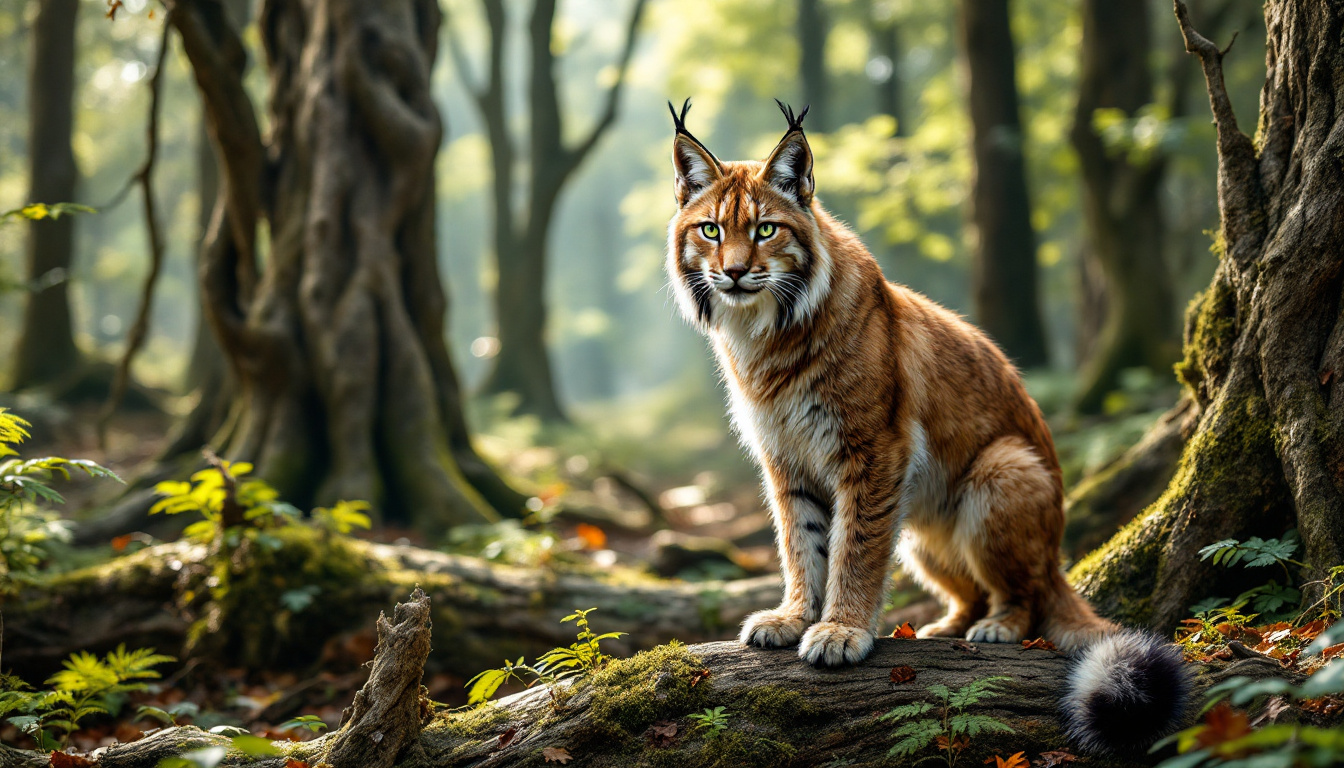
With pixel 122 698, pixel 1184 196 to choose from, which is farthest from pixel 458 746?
pixel 1184 196

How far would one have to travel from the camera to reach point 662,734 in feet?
10.4

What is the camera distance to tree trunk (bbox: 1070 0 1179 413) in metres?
11.0

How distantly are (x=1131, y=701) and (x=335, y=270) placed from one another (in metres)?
7.32

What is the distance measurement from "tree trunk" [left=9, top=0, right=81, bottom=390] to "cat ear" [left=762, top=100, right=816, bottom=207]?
1275 cm

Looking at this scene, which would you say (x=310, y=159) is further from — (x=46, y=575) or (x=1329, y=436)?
(x=1329, y=436)

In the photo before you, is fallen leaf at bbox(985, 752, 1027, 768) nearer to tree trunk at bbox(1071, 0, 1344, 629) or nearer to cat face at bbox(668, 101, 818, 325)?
tree trunk at bbox(1071, 0, 1344, 629)

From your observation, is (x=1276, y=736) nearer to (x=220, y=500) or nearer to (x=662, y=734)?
(x=662, y=734)

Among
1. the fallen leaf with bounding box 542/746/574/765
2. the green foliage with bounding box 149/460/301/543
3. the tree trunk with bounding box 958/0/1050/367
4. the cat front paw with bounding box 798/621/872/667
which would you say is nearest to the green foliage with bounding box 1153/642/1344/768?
the cat front paw with bounding box 798/621/872/667

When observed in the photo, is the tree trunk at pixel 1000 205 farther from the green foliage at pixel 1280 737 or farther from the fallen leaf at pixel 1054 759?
the green foliage at pixel 1280 737

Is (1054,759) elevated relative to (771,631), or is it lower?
lower

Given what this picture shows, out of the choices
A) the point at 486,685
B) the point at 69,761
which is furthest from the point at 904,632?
the point at 69,761

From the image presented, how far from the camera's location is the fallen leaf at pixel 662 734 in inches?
124

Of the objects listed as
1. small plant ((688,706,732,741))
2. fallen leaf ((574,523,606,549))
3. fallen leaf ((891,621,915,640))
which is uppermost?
fallen leaf ((574,523,606,549))

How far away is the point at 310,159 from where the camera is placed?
8180 mm
